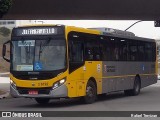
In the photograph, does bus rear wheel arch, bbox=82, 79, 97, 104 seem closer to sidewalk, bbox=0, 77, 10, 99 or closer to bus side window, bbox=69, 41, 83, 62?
bus side window, bbox=69, 41, 83, 62

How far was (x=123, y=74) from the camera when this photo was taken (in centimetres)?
2516

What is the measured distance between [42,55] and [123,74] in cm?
659

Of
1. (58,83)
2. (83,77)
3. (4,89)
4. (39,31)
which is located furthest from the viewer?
(4,89)

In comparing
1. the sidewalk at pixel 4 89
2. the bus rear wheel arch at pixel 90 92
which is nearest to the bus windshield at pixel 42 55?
the bus rear wheel arch at pixel 90 92

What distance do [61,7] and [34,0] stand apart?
2.80 meters

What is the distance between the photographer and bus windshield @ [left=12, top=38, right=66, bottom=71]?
1956cm

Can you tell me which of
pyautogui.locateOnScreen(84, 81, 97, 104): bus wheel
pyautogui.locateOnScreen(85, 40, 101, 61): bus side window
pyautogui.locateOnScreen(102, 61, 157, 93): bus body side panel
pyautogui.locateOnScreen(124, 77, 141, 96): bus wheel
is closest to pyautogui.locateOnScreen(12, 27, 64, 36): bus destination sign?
pyautogui.locateOnScreen(85, 40, 101, 61): bus side window

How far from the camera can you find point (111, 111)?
18047mm

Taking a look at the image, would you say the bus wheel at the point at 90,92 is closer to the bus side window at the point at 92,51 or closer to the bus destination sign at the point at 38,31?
the bus side window at the point at 92,51

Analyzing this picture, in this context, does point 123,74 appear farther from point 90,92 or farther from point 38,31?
point 38,31

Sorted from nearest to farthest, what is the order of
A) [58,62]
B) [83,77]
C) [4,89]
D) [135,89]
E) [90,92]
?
[58,62]
[83,77]
[90,92]
[135,89]
[4,89]

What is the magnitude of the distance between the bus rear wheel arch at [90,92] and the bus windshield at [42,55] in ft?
6.63

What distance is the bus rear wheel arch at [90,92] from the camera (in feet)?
68.7

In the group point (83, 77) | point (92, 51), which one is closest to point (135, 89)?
point (92, 51)
